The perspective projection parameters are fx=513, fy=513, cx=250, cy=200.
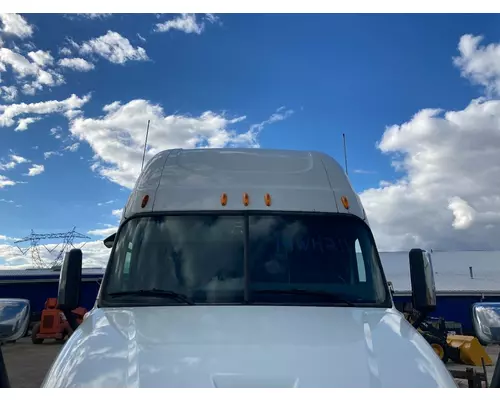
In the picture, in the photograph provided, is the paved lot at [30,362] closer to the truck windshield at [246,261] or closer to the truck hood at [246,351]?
the truck windshield at [246,261]

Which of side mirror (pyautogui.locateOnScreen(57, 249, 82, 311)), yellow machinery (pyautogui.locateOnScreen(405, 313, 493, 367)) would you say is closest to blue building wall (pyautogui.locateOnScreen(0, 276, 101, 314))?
yellow machinery (pyautogui.locateOnScreen(405, 313, 493, 367))

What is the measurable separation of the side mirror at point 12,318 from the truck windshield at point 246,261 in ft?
1.98

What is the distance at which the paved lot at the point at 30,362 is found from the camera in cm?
1177

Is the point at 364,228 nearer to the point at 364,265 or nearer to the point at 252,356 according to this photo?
the point at 364,265

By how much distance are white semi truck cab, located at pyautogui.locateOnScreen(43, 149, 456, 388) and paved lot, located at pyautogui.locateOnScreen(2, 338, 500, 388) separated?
7.37 m

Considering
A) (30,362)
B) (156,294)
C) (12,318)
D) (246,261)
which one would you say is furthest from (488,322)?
(30,362)

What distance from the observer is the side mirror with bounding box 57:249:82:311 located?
4.38 m

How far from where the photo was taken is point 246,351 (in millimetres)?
2912

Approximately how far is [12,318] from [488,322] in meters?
3.17

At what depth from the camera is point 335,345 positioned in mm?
3047

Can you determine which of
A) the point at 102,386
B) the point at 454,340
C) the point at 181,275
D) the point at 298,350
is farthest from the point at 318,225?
the point at 454,340

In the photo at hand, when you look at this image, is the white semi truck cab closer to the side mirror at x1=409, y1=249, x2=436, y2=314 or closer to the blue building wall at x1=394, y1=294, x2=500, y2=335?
the side mirror at x1=409, y1=249, x2=436, y2=314

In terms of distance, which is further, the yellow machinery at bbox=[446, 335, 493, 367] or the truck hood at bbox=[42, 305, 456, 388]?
the yellow machinery at bbox=[446, 335, 493, 367]


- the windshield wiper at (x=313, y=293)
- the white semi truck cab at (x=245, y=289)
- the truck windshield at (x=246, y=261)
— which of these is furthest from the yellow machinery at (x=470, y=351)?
the windshield wiper at (x=313, y=293)
